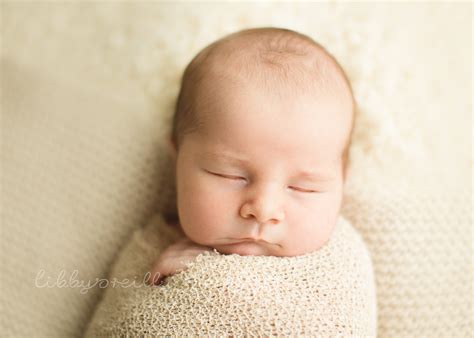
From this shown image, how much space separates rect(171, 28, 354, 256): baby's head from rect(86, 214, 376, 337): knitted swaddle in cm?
5

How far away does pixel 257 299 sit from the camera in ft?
3.59

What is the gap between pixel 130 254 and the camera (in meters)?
1.40

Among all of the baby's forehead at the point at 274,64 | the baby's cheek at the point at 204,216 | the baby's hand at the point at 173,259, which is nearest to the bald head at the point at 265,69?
the baby's forehead at the point at 274,64

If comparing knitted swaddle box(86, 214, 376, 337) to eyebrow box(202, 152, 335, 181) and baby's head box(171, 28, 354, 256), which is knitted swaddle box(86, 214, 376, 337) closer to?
baby's head box(171, 28, 354, 256)

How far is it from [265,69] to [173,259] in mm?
485

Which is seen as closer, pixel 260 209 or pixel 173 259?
pixel 260 209

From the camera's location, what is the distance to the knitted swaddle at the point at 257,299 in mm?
1084

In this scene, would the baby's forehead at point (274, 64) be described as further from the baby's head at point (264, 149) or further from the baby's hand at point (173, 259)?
the baby's hand at point (173, 259)

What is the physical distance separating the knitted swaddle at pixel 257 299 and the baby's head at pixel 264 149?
5cm

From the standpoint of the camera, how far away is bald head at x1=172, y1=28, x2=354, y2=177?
1151mm

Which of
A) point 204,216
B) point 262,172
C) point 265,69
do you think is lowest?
point 204,216

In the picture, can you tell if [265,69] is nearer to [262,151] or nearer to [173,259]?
[262,151]

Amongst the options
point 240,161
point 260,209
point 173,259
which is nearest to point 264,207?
point 260,209

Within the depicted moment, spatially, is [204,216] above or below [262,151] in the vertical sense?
below
